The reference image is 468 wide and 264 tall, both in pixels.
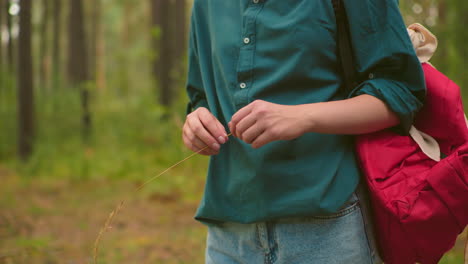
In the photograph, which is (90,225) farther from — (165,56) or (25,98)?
(165,56)

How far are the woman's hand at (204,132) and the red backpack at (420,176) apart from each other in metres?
0.36

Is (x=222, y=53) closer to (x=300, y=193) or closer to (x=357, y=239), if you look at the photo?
(x=300, y=193)

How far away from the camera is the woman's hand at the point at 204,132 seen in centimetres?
116

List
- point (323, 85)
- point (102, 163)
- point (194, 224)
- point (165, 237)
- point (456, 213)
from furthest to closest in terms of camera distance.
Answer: point (102, 163)
point (194, 224)
point (165, 237)
point (323, 85)
point (456, 213)

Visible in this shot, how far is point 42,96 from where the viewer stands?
10.4 meters

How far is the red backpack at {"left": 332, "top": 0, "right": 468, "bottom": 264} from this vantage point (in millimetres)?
1070

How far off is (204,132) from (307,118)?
0.91 feet

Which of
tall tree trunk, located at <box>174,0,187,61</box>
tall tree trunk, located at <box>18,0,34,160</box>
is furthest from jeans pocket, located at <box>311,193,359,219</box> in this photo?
tall tree trunk, located at <box>174,0,187,61</box>

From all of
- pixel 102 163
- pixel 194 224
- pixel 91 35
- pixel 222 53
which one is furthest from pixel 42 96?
pixel 91 35

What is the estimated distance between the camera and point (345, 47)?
3.80ft

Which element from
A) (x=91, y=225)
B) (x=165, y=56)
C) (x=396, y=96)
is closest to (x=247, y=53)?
(x=396, y=96)

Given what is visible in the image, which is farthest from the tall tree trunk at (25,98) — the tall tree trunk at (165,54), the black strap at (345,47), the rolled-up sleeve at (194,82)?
the black strap at (345,47)

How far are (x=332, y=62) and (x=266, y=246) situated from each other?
51 cm

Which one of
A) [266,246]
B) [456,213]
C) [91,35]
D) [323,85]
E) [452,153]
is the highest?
[323,85]
